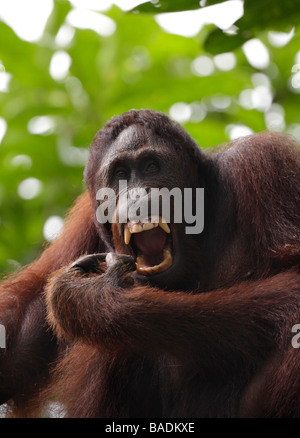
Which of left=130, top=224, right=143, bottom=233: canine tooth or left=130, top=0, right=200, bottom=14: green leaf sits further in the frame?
left=130, top=224, right=143, bottom=233: canine tooth

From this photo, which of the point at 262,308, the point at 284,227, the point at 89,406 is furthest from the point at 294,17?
the point at 89,406

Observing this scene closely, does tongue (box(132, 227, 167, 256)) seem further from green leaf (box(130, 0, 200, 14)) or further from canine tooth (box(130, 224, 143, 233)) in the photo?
green leaf (box(130, 0, 200, 14))

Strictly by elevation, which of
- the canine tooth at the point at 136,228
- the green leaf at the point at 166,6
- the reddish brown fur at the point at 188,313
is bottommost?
the reddish brown fur at the point at 188,313

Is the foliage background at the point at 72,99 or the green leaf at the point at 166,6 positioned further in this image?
the foliage background at the point at 72,99

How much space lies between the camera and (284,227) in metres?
3.71

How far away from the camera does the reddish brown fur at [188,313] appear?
340 centimetres

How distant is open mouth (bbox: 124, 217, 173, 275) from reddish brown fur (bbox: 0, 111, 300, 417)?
90 millimetres

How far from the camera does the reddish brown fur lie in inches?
134

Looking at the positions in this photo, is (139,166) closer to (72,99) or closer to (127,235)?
(127,235)

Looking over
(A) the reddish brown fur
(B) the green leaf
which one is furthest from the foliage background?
(B) the green leaf

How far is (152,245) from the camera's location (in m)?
4.01

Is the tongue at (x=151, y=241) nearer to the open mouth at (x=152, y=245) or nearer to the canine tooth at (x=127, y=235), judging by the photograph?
the open mouth at (x=152, y=245)

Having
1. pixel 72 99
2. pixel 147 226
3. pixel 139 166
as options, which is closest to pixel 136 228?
pixel 147 226

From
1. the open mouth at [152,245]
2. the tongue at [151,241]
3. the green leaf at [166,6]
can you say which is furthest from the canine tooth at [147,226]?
the green leaf at [166,6]
